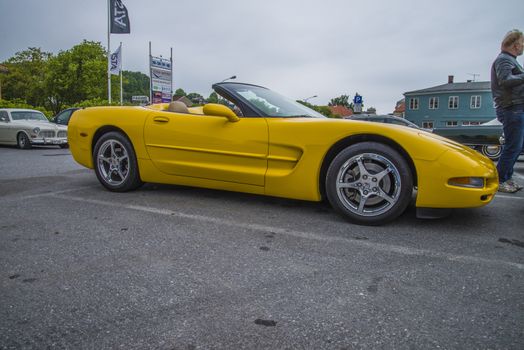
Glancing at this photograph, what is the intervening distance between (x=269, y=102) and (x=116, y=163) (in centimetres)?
179

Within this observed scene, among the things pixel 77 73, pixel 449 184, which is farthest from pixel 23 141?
pixel 77 73

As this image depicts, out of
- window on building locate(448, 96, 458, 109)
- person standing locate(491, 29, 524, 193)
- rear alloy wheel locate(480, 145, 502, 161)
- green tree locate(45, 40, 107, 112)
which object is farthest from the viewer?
window on building locate(448, 96, 458, 109)

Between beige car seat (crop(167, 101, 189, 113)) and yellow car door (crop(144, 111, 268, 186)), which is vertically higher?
beige car seat (crop(167, 101, 189, 113))

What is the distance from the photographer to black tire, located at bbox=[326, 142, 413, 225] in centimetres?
275

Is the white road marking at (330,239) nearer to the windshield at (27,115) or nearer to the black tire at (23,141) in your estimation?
the black tire at (23,141)

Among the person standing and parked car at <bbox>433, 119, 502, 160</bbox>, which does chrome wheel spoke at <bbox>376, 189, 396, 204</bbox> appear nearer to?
the person standing

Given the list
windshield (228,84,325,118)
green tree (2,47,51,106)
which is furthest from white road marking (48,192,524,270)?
green tree (2,47,51,106)

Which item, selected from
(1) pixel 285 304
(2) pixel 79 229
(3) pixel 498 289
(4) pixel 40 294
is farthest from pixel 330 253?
(2) pixel 79 229

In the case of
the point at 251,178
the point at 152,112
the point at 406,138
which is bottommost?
the point at 251,178

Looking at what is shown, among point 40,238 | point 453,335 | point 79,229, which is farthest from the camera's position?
point 79,229

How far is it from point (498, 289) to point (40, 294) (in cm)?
214

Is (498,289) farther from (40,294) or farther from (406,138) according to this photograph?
(40,294)

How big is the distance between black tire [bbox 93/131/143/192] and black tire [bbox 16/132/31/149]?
9377 mm

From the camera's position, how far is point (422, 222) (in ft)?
9.71
